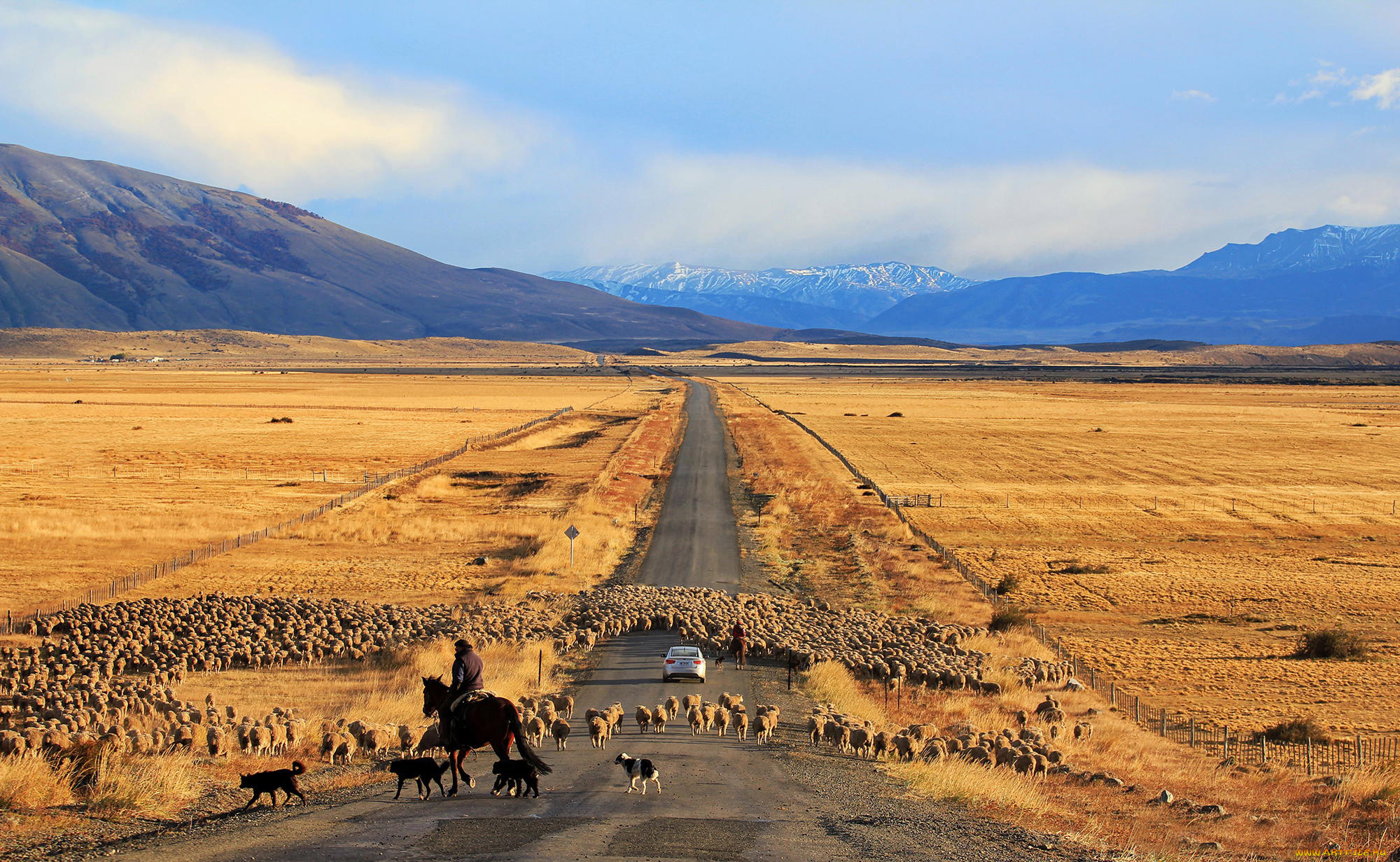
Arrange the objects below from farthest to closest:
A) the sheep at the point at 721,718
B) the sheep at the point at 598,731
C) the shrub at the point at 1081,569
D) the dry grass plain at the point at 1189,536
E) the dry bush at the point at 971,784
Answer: the shrub at the point at 1081,569, the dry grass plain at the point at 1189,536, the sheep at the point at 721,718, the sheep at the point at 598,731, the dry bush at the point at 971,784

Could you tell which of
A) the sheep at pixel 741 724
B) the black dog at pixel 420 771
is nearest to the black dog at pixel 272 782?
the black dog at pixel 420 771

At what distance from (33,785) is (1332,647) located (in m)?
30.3

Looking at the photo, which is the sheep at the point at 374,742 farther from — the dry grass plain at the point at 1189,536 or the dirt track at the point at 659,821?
the dry grass plain at the point at 1189,536

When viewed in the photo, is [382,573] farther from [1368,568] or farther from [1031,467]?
[1031,467]

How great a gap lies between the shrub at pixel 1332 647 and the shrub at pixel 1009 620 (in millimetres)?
7231

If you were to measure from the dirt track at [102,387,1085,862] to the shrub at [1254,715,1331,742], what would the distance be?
34.9 ft

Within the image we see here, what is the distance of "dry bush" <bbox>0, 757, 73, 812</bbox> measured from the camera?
41.7 feet

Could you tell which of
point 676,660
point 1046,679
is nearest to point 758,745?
point 676,660

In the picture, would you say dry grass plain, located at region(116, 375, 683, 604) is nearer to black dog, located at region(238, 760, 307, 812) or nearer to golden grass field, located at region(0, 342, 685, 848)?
golden grass field, located at region(0, 342, 685, 848)

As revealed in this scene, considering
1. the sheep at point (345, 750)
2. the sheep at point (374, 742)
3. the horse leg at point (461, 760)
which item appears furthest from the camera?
the sheep at point (374, 742)

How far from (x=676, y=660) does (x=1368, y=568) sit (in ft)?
102

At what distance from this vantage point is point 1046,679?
83.2 ft

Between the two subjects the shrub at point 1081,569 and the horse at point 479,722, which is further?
the shrub at point 1081,569

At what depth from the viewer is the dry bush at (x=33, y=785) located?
1271 centimetres
